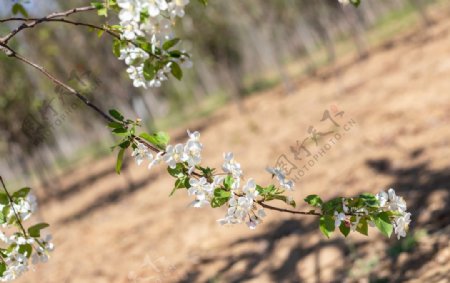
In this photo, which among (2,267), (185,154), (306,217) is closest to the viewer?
(185,154)

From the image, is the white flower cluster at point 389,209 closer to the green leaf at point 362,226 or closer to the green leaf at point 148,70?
the green leaf at point 362,226

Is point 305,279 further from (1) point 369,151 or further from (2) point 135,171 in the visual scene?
(2) point 135,171

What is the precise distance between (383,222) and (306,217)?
481 centimetres

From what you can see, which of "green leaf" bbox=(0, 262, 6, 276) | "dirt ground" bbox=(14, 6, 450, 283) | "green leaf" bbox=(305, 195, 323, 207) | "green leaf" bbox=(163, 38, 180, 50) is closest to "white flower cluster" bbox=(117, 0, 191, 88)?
"green leaf" bbox=(163, 38, 180, 50)

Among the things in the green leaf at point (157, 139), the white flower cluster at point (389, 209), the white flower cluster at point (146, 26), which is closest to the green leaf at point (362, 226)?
the white flower cluster at point (389, 209)

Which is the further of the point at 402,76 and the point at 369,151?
the point at 402,76

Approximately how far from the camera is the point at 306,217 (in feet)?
21.8

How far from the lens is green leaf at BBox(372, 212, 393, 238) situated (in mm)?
1879

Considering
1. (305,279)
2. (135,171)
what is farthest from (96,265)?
(135,171)

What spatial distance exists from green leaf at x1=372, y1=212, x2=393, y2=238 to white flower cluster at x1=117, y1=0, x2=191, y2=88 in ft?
3.43

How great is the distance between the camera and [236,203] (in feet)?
6.12

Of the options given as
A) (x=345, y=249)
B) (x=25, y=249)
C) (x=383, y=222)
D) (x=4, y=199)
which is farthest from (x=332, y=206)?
(x=345, y=249)

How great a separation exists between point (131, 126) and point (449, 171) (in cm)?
518

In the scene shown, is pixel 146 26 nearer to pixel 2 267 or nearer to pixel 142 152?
pixel 142 152
